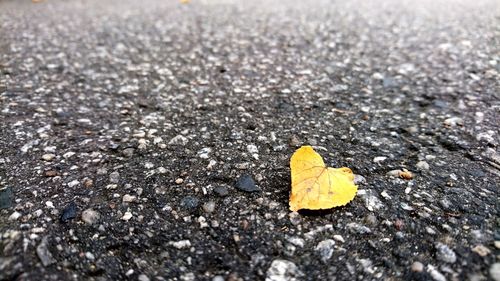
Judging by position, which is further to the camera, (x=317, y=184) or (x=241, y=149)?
(x=241, y=149)

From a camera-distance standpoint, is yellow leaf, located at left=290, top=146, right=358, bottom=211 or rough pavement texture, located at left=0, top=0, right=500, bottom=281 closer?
rough pavement texture, located at left=0, top=0, right=500, bottom=281

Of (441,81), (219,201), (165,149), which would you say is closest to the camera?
(219,201)

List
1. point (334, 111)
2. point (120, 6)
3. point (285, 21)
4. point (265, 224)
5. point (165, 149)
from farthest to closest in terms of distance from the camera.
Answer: point (120, 6)
point (285, 21)
point (334, 111)
point (165, 149)
point (265, 224)

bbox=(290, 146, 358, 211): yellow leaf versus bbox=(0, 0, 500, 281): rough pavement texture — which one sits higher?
bbox=(290, 146, 358, 211): yellow leaf

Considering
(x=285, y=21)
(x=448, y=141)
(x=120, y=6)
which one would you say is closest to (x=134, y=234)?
(x=448, y=141)

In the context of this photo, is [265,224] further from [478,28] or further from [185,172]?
[478,28]
